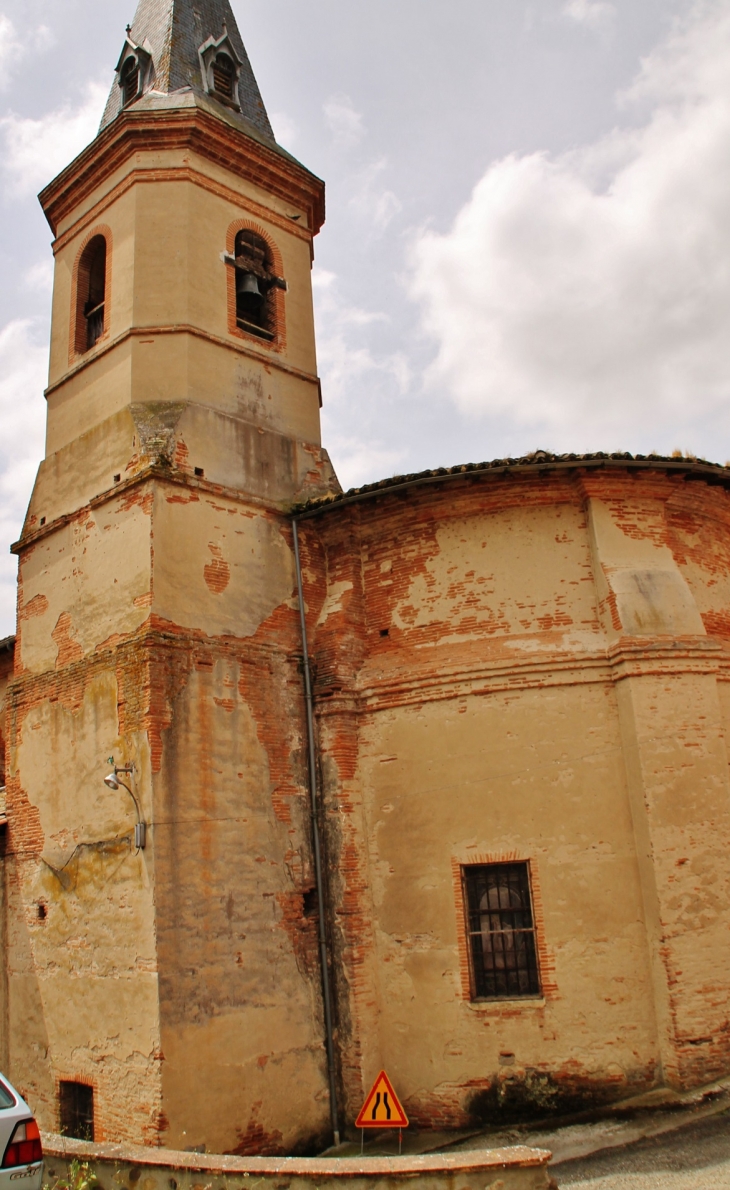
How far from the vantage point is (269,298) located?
13836mm

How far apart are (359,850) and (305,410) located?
254 inches

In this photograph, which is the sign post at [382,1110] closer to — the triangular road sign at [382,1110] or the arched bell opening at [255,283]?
the triangular road sign at [382,1110]

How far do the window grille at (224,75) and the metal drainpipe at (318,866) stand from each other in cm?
834

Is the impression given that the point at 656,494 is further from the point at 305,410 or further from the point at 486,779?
the point at 305,410

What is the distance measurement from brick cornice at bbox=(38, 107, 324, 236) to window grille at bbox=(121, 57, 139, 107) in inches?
84.7

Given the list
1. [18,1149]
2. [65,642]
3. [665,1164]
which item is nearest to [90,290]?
[65,642]

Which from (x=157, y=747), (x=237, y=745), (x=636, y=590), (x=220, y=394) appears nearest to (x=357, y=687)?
(x=237, y=745)

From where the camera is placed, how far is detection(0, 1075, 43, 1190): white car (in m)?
5.09

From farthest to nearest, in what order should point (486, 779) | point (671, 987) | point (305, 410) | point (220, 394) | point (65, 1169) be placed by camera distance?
point (305, 410) → point (220, 394) → point (486, 779) → point (671, 987) → point (65, 1169)

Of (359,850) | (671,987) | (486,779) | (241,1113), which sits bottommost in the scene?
(241,1113)

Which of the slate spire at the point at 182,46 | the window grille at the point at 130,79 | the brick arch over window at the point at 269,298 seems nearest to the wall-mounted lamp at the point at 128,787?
the brick arch over window at the point at 269,298

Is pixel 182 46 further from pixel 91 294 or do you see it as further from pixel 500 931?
pixel 500 931

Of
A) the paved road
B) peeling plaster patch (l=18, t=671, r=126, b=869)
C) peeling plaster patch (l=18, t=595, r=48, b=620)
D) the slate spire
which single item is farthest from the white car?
the slate spire

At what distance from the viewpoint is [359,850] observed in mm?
10781
